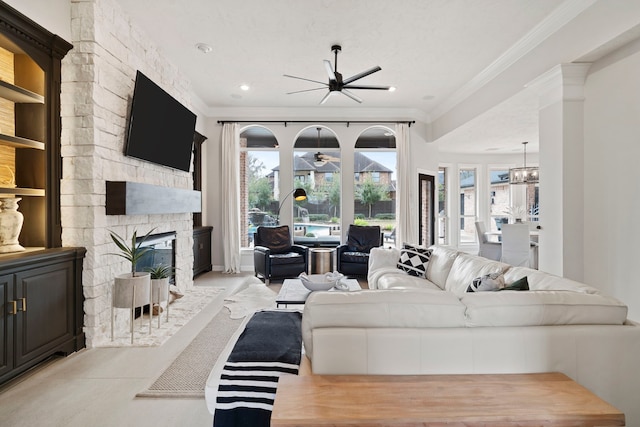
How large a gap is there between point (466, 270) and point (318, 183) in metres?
4.14

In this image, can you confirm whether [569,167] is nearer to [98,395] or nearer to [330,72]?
[330,72]

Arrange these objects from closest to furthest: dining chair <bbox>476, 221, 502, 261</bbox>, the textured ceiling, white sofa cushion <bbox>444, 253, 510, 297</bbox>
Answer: white sofa cushion <bbox>444, 253, 510, 297</bbox>
the textured ceiling
dining chair <bbox>476, 221, 502, 261</bbox>

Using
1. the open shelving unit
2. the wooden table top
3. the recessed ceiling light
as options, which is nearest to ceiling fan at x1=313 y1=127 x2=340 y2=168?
the recessed ceiling light

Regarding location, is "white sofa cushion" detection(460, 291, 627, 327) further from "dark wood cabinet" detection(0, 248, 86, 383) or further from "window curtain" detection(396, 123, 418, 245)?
"window curtain" detection(396, 123, 418, 245)

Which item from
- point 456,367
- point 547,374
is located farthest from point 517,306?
point 456,367

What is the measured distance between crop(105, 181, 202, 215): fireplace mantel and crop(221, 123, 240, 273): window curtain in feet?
5.56

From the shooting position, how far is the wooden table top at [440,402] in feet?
3.61

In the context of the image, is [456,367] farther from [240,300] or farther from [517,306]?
[240,300]

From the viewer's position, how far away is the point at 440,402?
1.18m

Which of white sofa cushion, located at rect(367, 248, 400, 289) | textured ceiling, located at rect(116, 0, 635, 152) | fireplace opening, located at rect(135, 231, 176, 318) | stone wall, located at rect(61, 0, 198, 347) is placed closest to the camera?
stone wall, located at rect(61, 0, 198, 347)

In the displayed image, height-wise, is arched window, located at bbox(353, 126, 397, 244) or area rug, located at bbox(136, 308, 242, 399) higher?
arched window, located at bbox(353, 126, 397, 244)

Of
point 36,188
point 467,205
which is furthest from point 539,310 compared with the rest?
point 467,205

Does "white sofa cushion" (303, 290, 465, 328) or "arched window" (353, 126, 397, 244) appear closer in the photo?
"white sofa cushion" (303, 290, 465, 328)

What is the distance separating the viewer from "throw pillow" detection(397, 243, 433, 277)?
395 centimetres
